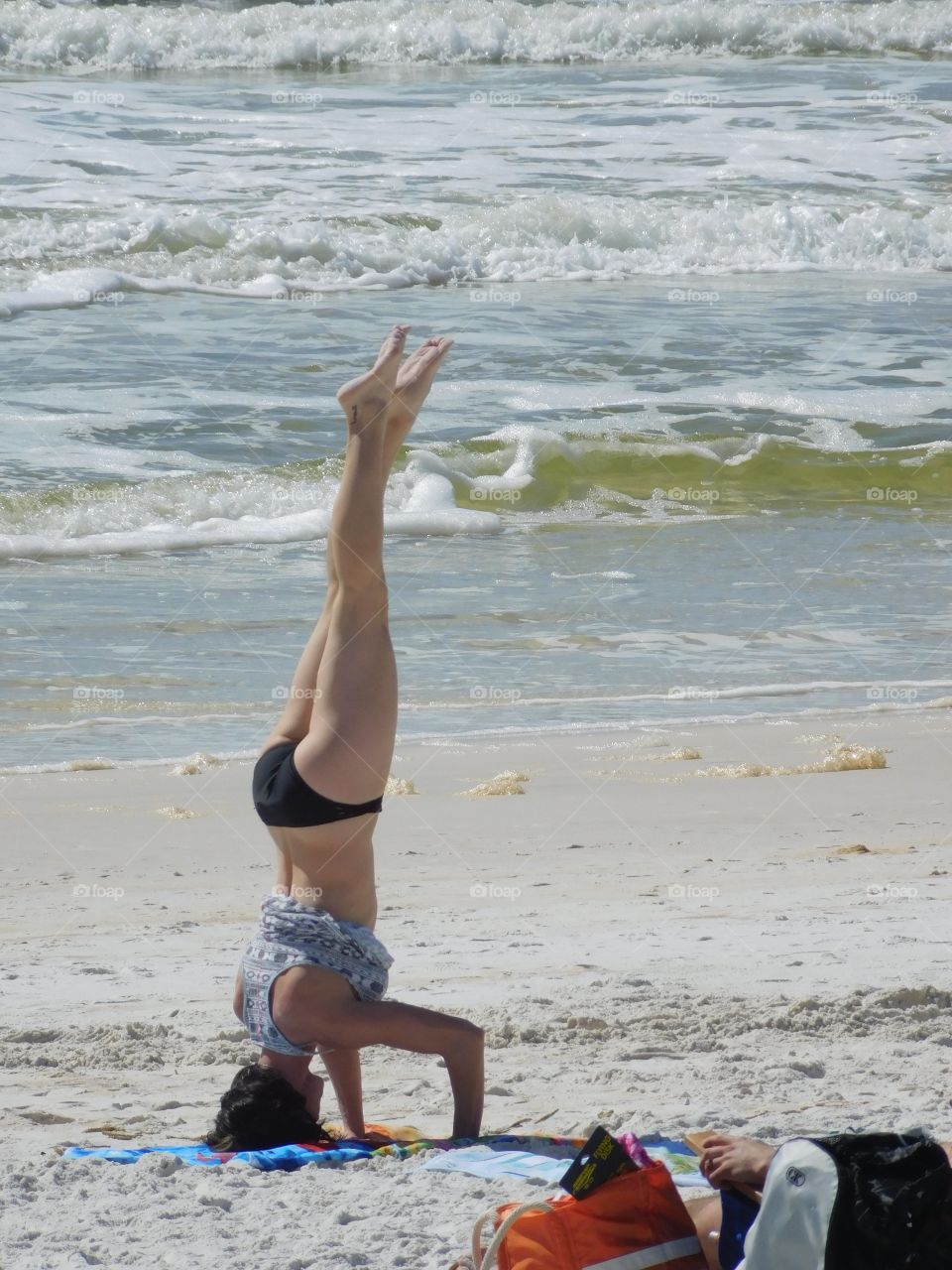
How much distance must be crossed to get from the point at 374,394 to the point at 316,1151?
1638mm

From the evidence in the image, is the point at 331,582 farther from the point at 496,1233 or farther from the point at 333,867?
the point at 496,1233

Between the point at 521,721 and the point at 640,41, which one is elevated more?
the point at 640,41

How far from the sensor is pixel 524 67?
2873 centimetres

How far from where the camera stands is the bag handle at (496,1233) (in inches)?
99.8

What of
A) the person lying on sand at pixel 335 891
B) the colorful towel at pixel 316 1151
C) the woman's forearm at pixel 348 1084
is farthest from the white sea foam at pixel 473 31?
the colorful towel at pixel 316 1151

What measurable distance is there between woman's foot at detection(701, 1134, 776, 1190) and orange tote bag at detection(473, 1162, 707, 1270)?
11 centimetres

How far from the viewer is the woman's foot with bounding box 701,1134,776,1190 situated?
8.48 ft

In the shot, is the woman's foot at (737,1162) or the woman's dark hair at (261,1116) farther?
the woman's dark hair at (261,1116)

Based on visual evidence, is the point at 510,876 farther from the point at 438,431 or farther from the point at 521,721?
the point at 438,431

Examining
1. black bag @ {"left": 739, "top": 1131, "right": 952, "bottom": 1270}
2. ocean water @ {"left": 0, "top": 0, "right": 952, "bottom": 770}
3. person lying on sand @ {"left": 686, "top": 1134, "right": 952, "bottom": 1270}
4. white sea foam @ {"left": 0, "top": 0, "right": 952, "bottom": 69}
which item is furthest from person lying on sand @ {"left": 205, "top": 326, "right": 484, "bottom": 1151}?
white sea foam @ {"left": 0, "top": 0, "right": 952, "bottom": 69}

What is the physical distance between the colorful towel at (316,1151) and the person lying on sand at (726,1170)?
0.54 metres

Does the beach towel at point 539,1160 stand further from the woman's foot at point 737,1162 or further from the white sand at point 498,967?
the woman's foot at point 737,1162

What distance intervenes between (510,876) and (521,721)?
6.68 ft

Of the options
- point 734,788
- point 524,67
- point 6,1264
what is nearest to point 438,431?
point 734,788
